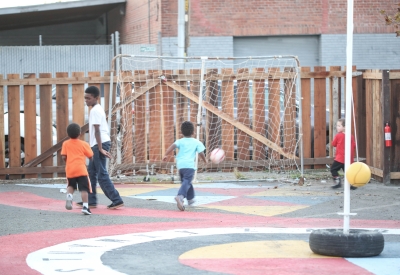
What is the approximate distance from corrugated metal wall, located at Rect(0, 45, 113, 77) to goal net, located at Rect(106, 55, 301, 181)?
47.6 ft

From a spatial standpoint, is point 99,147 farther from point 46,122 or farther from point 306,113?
point 306,113

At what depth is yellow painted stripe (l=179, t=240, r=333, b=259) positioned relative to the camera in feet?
25.7

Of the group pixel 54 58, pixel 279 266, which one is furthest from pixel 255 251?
→ pixel 54 58

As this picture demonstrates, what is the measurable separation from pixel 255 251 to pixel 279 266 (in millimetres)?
816

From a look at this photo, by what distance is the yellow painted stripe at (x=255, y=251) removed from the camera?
25.7ft

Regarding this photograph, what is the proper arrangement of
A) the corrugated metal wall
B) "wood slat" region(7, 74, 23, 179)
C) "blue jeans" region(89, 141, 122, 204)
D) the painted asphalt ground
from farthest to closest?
the corrugated metal wall < "wood slat" region(7, 74, 23, 179) < "blue jeans" region(89, 141, 122, 204) < the painted asphalt ground

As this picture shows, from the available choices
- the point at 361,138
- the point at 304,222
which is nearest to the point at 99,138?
the point at 304,222

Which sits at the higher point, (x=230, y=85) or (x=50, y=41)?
(x=50, y=41)

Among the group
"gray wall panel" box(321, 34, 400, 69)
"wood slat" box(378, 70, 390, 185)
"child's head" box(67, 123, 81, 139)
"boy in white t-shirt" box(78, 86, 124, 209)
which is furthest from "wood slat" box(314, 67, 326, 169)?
"gray wall panel" box(321, 34, 400, 69)

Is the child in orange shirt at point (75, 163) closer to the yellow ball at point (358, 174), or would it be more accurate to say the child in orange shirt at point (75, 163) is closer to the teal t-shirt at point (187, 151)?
the teal t-shirt at point (187, 151)

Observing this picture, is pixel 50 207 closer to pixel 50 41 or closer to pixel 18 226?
pixel 18 226

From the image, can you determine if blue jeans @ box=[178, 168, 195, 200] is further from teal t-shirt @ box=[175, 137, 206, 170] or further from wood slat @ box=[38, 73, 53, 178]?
wood slat @ box=[38, 73, 53, 178]

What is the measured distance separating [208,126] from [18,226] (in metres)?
6.59

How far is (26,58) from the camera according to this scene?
98.7 ft
